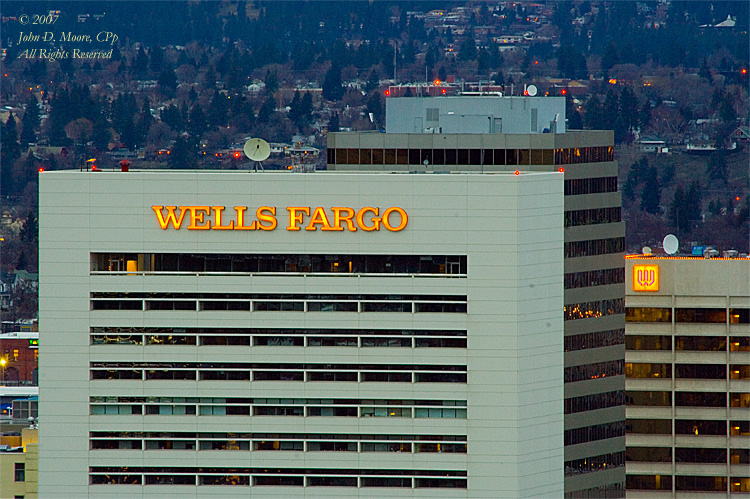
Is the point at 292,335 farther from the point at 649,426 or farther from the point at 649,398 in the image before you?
the point at 649,426

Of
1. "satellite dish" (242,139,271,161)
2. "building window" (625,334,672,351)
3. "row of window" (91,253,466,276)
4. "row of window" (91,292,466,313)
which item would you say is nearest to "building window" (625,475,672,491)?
"building window" (625,334,672,351)

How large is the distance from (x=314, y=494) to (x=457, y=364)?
14.1 meters

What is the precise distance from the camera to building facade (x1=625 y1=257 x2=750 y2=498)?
18662 cm

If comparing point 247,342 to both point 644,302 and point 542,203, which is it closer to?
point 542,203

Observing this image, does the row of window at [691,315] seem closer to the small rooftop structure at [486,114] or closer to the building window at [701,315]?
the building window at [701,315]

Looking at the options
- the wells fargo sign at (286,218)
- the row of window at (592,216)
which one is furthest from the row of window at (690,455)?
the wells fargo sign at (286,218)

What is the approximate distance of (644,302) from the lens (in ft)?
616

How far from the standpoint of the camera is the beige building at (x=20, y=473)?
16488 centimetres

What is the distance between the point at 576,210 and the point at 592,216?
9.68 ft

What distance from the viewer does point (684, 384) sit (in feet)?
619

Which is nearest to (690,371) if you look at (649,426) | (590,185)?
(649,426)

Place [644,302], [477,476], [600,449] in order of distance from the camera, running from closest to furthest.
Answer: [477,476] < [600,449] < [644,302]

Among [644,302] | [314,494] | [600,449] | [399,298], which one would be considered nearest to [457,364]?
[399,298]

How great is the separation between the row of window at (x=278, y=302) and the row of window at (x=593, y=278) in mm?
37100
